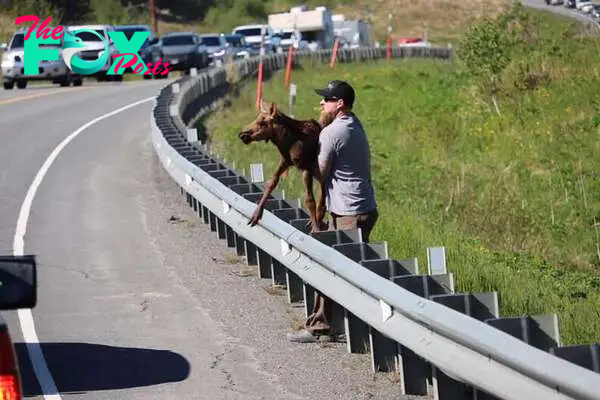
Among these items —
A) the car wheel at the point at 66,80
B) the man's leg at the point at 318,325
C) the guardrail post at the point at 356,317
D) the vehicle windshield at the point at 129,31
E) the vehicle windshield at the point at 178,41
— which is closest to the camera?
the guardrail post at the point at 356,317

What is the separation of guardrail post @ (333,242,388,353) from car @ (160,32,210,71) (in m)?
42.5

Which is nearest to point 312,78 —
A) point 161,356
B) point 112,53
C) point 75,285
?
point 112,53

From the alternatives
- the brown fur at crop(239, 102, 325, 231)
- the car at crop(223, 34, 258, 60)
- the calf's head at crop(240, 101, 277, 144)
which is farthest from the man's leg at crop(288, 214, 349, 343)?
the car at crop(223, 34, 258, 60)

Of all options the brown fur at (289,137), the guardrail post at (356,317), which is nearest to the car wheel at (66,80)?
the brown fur at (289,137)

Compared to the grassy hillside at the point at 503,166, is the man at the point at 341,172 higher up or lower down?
higher up

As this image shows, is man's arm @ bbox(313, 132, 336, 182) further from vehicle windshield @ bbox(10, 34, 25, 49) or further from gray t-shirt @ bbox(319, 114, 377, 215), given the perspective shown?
vehicle windshield @ bbox(10, 34, 25, 49)

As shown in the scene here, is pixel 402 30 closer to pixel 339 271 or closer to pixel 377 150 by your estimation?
pixel 377 150

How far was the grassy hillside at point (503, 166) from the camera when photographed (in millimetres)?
13969

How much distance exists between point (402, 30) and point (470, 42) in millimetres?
69015

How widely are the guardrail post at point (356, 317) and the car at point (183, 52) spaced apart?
4245cm

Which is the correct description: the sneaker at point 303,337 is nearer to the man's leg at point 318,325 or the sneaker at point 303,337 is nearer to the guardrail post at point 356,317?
the man's leg at point 318,325

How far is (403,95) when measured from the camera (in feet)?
126

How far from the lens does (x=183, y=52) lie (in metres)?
52.7

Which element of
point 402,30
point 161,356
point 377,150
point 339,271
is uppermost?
point 339,271
